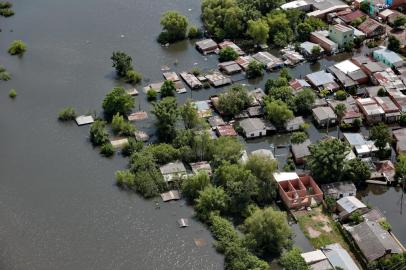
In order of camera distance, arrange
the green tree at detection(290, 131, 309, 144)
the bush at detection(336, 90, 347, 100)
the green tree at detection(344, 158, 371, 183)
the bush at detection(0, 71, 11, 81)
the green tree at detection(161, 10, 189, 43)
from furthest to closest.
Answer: the green tree at detection(161, 10, 189, 43)
the bush at detection(0, 71, 11, 81)
the bush at detection(336, 90, 347, 100)
the green tree at detection(290, 131, 309, 144)
the green tree at detection(344, 158, 371, 183)

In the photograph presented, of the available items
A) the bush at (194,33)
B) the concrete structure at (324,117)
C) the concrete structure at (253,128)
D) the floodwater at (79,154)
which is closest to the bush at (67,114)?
the floodwater at (79,154)

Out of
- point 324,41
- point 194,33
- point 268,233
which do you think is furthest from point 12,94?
point 324,41

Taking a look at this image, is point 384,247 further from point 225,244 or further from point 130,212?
point 130,212

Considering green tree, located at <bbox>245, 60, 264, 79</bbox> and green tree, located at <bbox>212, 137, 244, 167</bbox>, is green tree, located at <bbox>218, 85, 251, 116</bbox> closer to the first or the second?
green tree, located at <bbox>245, 60, 264, 79</bbox>

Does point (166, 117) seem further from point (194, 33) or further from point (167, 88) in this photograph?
point (194, 33)

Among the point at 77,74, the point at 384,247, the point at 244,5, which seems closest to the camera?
the point at 384,247

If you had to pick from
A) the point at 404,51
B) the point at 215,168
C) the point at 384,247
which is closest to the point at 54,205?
the point at 215,168

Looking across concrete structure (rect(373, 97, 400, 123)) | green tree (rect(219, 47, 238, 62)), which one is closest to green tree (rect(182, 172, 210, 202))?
concrete structure (rect(373, 97, 400, 123))
